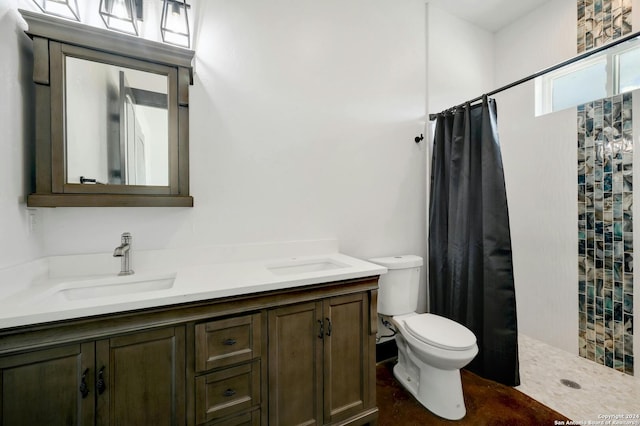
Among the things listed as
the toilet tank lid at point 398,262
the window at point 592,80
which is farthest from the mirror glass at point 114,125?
the window at point 592,80

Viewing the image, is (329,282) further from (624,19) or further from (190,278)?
(624,19)

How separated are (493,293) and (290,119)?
1765 millimetres

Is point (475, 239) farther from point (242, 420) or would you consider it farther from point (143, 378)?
point (143, 378)

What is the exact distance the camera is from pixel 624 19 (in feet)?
6.34

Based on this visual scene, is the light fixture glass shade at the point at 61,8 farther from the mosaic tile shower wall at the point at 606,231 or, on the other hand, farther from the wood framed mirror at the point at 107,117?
the mosaic tile shower wall at the point at 606,231

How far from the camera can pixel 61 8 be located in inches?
50.8

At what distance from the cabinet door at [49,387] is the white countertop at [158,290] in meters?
0.14

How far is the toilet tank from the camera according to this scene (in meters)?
1.90

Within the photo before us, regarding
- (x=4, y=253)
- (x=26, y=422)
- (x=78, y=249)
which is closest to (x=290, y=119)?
(x=78, y=249)

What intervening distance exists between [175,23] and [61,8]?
48cm

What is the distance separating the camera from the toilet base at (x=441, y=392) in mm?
1551

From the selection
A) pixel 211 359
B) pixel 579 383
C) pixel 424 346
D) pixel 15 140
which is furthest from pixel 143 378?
pixel 579 383

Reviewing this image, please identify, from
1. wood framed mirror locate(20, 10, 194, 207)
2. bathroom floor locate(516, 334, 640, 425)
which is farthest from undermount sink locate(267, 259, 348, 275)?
bathroom floor locate(516, 334, 640, 425)

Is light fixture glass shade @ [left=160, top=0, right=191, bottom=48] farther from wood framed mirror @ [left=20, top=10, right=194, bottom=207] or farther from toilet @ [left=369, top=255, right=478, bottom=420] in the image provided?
toilet @ [left=369, top=255, right=478, bottom=420]
